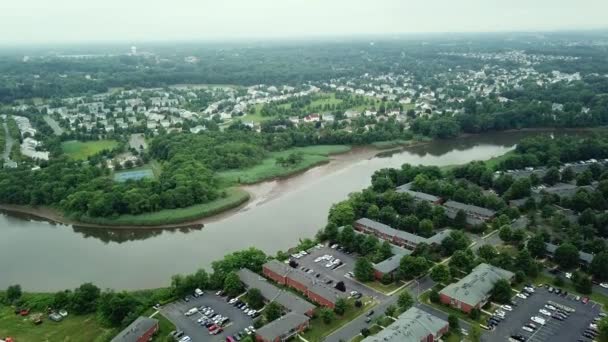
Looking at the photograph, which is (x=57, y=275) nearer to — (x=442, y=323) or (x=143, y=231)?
(x=143, y=231)

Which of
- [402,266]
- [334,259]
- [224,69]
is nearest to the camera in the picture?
[402,266]

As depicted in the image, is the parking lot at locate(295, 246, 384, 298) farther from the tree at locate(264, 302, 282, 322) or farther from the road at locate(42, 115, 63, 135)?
the road at locate(42, 115, 63, 135)

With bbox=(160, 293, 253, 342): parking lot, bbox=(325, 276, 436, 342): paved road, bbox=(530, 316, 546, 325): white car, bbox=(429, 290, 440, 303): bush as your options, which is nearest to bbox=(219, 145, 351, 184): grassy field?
bbox=(160, 293, 253, 342): parking lot

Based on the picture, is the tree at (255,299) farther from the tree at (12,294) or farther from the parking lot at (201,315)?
the tree at (12,294)

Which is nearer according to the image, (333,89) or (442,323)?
(442,323)

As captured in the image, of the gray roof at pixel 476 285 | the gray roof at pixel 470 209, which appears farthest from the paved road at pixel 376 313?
the gray roof at pixel 470 209

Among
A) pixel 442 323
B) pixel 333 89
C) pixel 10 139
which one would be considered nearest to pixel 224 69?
pixel 333 89

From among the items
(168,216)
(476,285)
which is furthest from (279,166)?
(476,285)
